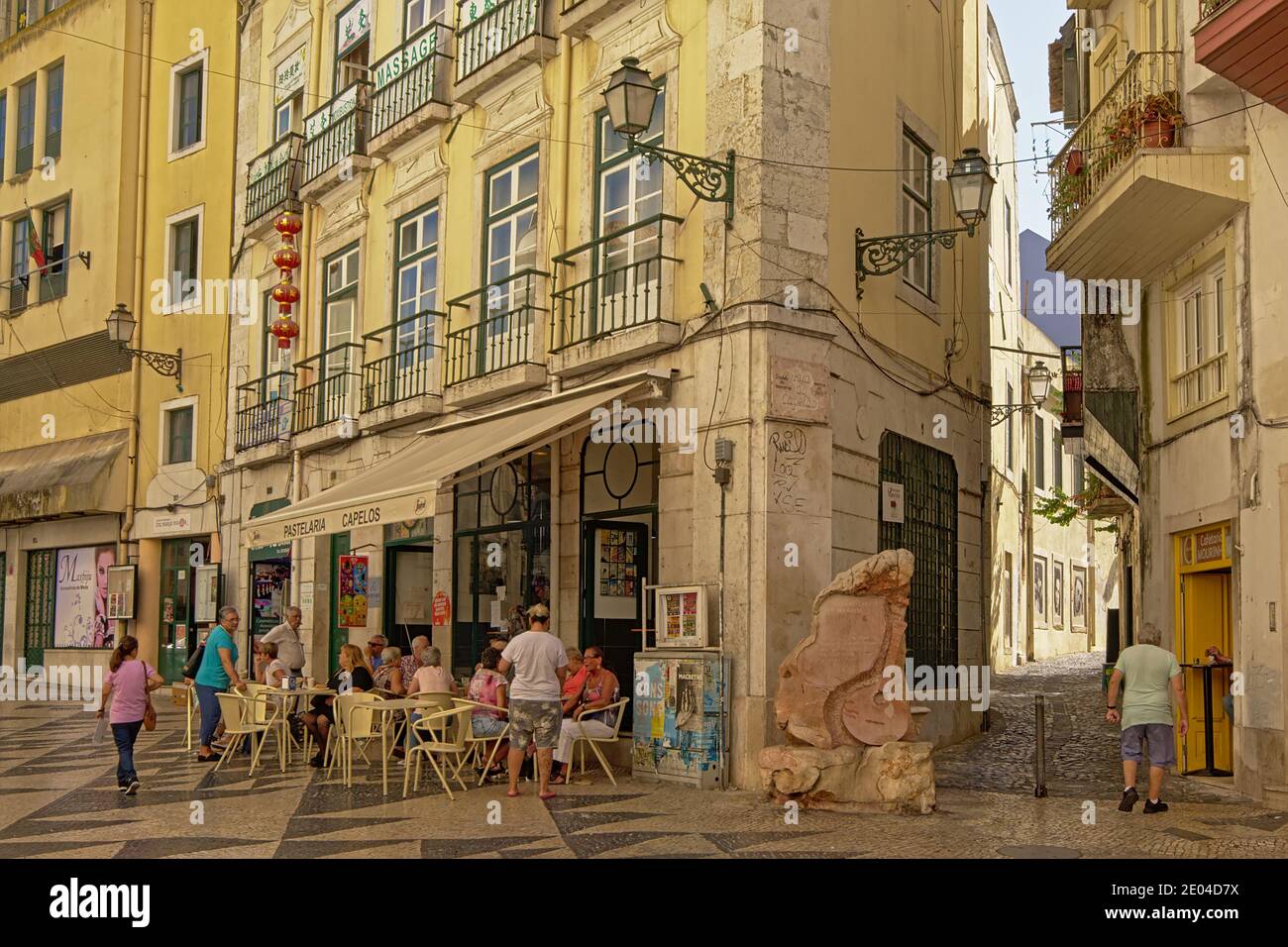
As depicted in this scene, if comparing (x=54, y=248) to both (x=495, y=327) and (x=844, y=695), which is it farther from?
(x=844, y=695)

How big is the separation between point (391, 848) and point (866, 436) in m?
6.53

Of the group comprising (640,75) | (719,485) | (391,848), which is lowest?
(391,848)

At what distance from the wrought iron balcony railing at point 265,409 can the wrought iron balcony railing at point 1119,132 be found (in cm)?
1072

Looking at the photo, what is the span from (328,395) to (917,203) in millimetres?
8197

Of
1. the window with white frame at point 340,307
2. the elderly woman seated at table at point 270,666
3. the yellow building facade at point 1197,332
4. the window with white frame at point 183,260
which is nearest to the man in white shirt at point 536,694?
the elderly woman seated at table at point 270,666

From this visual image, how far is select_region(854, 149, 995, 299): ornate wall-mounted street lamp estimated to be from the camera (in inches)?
469

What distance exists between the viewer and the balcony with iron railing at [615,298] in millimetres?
12656

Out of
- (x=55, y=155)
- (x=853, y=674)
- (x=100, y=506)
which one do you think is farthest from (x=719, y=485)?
(x=55, y=155)

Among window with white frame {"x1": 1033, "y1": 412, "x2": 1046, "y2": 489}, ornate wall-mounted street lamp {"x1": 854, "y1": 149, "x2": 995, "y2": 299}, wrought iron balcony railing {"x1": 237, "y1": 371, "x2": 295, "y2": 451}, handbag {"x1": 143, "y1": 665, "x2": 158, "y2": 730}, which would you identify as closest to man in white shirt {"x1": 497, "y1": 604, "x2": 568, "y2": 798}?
handbag {"x1": 143, "y1": 665, "x2": 158, "y2": 730}

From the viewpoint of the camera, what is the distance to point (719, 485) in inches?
467

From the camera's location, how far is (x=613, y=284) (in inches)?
530

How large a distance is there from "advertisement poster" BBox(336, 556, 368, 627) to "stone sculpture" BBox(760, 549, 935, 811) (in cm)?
848

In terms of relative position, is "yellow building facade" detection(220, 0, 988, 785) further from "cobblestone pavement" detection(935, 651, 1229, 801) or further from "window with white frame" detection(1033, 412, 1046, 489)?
"window with white frame" detection(1033, 412, 1046, 489)
